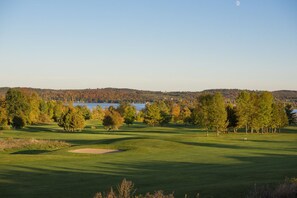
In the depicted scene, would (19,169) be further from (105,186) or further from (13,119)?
(13,119)

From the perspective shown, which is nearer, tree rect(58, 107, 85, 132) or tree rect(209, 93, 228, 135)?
tree rect(209, 93, 228, 135)

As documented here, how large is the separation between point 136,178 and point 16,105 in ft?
278

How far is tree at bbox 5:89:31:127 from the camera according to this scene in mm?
99375

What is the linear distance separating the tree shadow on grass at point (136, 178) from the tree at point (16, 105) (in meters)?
73.5

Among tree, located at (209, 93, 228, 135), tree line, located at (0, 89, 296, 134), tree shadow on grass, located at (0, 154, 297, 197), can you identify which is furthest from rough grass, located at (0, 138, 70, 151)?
tree, located at (209, 93, 228, 135)

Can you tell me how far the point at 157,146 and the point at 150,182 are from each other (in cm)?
2800

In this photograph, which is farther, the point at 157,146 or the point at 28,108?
the point at 28,108

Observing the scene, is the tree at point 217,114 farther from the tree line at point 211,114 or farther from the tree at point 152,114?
the tree at point 152,114

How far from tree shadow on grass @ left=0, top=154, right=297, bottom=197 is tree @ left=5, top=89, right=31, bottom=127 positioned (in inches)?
2895

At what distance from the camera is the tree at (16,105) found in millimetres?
99375

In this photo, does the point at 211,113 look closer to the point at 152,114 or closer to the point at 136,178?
the point at 152,114

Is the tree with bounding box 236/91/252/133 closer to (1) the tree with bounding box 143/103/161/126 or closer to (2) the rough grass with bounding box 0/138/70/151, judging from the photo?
(1) the tree with bounding box 143/103/161/126

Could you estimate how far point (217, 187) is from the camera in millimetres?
18203

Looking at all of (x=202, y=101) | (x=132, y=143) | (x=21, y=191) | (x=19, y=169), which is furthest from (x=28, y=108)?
(x=21, y=191)
